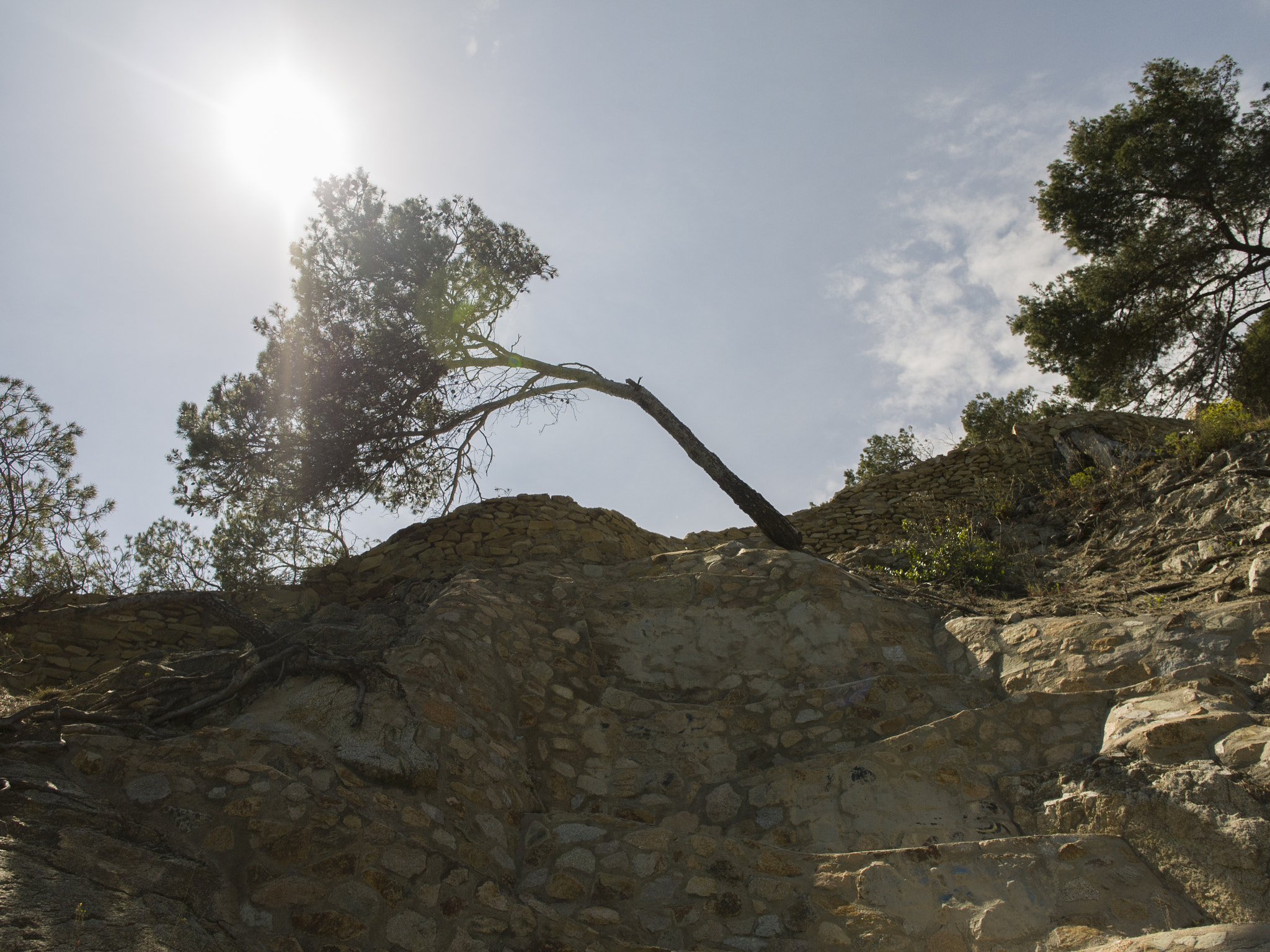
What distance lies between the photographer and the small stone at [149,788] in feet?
9.73

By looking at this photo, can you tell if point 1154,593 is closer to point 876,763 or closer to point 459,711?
point 876,763

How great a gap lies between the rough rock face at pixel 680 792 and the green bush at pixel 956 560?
161cm

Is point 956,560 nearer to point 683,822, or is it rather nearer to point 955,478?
point 955,478

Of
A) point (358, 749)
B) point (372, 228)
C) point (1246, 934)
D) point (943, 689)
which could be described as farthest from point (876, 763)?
point (372, 228)

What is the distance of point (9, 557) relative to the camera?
5961 millimetres

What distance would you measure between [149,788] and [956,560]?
A: 6475 mm

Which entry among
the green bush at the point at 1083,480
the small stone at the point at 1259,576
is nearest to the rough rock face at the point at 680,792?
the small stone at the point at 1259,576

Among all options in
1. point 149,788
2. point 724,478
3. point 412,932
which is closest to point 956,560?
point 724,478

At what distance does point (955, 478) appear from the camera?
35.9 feet

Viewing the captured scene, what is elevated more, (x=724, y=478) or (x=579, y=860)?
(x=724, y=478)

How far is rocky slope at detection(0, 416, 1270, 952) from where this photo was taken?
2875 millimetres

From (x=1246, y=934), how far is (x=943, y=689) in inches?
85.9

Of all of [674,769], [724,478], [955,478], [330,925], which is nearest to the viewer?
[330,925]

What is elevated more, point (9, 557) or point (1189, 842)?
point (9, 557)
